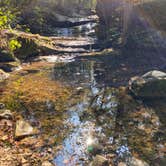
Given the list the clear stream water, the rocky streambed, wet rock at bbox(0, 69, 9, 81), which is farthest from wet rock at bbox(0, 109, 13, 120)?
wet rock at bbox(0, 69, 9, 81)

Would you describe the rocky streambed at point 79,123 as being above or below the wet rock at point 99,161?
below

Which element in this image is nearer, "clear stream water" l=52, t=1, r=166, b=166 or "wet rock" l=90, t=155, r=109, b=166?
"wet rock" l=90, t=155, r=109, b=166

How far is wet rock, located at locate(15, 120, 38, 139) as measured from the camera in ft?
38.6

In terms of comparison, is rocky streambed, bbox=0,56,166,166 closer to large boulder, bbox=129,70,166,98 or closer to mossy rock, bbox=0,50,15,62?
large boulder, bbox=129,70,166,98

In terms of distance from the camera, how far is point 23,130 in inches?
478

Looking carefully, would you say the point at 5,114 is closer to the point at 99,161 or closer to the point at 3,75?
the point at 99,161

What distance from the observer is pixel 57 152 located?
10688 mm

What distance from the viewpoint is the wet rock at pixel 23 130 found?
11.8 metres

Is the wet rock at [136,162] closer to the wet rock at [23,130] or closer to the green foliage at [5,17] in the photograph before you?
the wet rock at [23,130]

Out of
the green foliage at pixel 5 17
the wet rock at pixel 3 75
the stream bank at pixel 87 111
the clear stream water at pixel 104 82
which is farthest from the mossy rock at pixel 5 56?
the green foliage at pixel 5 17

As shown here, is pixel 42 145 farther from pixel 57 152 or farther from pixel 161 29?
pixel 161 29

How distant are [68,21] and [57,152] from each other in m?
33.2

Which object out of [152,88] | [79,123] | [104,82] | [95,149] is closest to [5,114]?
[79,123]

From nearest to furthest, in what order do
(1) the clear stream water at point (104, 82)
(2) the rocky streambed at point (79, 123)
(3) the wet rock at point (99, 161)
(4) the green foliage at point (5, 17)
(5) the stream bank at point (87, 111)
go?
(4) the green foliage at point (5, 17)
(3) the wet rock at point (99, 161)
(2) the rocky streambed at point (79, 123)
(5) the stream bank at point (87, 111)
(1) the clear stream water at point (104, 82)
